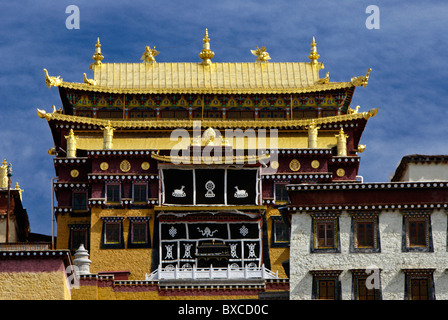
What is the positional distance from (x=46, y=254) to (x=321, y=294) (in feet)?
53.1

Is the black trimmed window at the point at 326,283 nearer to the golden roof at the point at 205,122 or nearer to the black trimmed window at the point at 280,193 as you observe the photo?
the black trimmed window at the point at 280,193

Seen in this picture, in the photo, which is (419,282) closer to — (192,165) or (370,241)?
(370,241)

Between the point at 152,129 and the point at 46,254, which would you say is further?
the point at 152,129

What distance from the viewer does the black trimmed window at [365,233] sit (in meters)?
84.7

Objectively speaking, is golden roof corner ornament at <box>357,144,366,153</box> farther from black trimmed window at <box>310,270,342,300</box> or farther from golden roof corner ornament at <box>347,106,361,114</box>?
black trimmed window at <box>310,270,342,300</box>

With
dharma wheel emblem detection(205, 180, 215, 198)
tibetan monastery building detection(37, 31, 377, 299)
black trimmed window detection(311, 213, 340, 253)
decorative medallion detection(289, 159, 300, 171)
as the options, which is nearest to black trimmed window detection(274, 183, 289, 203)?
tibetan monastery building detection(37, 31, 377, 299)

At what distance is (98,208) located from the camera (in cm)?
10194

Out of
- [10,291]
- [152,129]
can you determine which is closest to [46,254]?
[10,291]

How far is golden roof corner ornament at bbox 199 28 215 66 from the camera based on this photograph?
4663 inches

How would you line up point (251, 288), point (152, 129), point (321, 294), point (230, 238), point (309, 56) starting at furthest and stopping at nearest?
point (309, 56) → point (152, 129) → point (230, 238) → point (251, 288) → point (321, 294)

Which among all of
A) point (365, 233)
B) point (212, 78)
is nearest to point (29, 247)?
point (365, 233)

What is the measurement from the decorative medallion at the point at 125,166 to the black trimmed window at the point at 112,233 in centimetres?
384

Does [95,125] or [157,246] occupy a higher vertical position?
[95,125]

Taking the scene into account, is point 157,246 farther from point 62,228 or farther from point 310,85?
point 310,85
